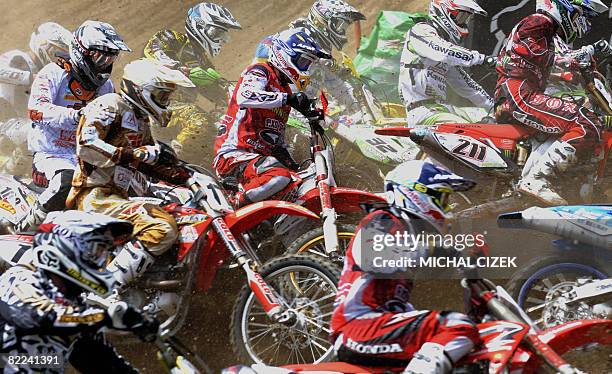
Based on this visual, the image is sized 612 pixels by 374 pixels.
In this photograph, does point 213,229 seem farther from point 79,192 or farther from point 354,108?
point 354,108

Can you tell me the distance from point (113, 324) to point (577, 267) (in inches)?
125

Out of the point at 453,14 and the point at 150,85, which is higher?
the point at 150,85

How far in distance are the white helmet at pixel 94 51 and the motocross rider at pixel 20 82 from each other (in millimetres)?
3222

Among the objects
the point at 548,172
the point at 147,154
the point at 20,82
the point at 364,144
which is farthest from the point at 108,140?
the point at 20,82

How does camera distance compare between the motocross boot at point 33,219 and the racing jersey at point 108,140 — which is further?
the motocross boot at point 33,219

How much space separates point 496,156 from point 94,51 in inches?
156

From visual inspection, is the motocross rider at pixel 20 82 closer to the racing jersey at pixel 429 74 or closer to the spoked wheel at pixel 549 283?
the racing jersey at pixel 429 74

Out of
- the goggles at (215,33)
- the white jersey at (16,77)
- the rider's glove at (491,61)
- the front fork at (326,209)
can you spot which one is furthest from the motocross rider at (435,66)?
the white jersey at (16,77)

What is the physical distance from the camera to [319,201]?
7.47 meters

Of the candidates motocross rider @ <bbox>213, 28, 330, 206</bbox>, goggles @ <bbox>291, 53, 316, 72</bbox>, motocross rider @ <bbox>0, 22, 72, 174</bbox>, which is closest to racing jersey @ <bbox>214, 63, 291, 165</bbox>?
motocross rider @ <bbox>213, 28, 330, 206</bbox>

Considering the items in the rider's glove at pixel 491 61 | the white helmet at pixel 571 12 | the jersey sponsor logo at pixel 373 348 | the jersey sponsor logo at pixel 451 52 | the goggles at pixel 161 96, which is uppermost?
the white helmet at pixel 571 12

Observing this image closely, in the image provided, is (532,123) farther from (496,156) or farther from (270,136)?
(270,136)

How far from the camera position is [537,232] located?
6926 millimetres

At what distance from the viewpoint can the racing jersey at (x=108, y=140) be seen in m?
6.93
